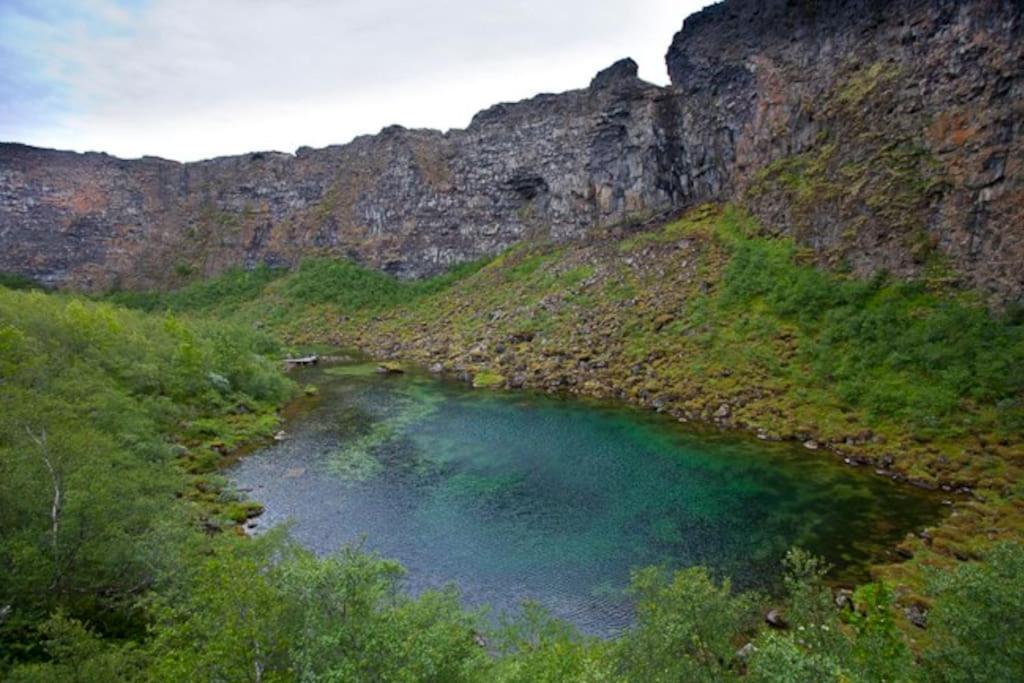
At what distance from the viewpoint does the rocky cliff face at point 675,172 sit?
3844 centimetres

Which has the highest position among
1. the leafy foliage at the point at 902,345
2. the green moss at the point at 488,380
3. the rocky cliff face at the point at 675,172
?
the rocky cliff face at the point at 675,172

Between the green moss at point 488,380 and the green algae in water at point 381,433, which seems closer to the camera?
the green algae in water at point 381,433

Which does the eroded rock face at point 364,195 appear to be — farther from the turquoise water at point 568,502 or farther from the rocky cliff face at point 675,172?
the turquoise water at point 568,502

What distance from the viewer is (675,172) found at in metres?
67.4

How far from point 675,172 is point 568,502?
49.3m

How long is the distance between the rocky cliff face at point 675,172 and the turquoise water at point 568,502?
1860 cm

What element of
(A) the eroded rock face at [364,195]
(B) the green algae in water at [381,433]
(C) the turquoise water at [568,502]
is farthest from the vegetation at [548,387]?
(A) the eroded rock face at [364,195]

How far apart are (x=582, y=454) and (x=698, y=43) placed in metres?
50.9

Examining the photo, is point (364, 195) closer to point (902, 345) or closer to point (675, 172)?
point (675, 172)

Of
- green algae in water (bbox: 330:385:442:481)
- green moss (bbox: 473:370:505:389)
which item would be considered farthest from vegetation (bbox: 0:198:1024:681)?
green algae in water (bbox: 330:385:442:481)

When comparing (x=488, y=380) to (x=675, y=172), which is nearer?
(x=488, y=380)

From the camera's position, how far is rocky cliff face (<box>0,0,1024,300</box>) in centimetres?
3844

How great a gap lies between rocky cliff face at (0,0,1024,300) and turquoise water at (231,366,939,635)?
18604 mm

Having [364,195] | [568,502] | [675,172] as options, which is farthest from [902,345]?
[364,195]
